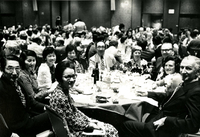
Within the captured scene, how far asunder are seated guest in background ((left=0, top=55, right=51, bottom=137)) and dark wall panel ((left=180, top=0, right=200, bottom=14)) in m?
11.4

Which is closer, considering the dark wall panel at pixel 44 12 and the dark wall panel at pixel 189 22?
the dark wall panel at pixel 189 22

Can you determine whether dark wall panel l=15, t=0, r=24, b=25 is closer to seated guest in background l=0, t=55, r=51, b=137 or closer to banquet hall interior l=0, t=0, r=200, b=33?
banquet hall interior l=0, t=0, r=200, b=33

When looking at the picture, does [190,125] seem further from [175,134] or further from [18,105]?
[18,105]

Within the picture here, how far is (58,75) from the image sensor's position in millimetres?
2496

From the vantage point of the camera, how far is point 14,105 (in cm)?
253

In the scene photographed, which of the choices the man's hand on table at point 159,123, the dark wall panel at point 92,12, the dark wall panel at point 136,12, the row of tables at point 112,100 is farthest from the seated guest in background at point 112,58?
the dark wall panel at point 92,12

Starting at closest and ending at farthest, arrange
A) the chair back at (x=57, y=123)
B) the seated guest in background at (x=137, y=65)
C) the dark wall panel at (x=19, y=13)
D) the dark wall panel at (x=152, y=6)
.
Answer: the chair back at (x=57, y=123), the seated guest in background at (x=137, y=65), the dark wall panel at (x=152, y=6), the dark wall panel at (x=19, y=13)

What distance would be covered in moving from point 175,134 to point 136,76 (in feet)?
5.78

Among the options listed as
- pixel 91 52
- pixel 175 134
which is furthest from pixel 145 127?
pixel 91 52

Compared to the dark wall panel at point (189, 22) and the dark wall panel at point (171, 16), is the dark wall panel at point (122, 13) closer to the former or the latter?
the dark wall panel at point (171, 16)

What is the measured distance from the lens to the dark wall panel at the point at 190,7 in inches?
485

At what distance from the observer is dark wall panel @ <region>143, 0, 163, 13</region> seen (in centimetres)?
1304

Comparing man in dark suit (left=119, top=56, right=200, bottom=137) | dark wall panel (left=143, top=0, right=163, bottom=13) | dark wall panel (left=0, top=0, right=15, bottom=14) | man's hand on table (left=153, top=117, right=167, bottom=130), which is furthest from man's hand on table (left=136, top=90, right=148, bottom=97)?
dark wall panel (left=0, top=0, right=15, bottom=14)

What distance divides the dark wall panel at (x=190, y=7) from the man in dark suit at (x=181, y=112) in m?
10.9
